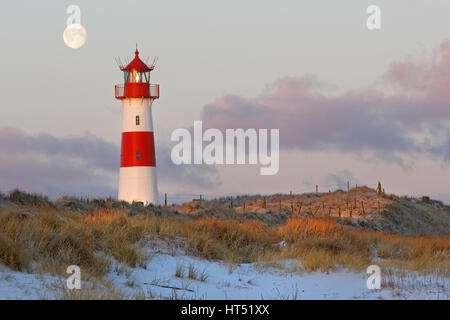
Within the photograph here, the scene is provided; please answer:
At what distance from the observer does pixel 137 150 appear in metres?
37.7

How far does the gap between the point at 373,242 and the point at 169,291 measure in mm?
9746

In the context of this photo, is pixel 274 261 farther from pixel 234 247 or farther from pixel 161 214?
pixel 161 214

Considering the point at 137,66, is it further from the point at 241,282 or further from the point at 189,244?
the point at 241,282

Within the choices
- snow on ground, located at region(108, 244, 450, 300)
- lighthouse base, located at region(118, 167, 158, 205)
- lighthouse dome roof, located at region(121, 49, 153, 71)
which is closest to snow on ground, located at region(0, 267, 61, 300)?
snow on ground, located at region(108, 244, 450, 300)

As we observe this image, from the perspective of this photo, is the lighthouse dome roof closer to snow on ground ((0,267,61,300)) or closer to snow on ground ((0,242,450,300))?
snow on ground ((0,242,450,300))

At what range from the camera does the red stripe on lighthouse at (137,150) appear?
123 ft

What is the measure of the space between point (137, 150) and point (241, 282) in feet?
83.0

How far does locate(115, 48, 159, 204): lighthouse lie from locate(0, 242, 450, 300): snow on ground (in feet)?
76.2

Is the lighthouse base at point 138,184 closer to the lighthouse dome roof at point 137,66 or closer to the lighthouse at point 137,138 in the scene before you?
the lighthouse at point 137,138

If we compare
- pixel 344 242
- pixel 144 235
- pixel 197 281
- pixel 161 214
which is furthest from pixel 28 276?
pixel 161 214

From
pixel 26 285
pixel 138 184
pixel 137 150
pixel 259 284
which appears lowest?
pixel 259 284

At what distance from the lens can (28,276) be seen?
10891mm

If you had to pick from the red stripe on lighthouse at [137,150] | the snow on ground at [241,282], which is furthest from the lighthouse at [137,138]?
the snow on ground at [241,282]

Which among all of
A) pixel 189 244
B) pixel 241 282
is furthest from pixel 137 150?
pixel 241 282
